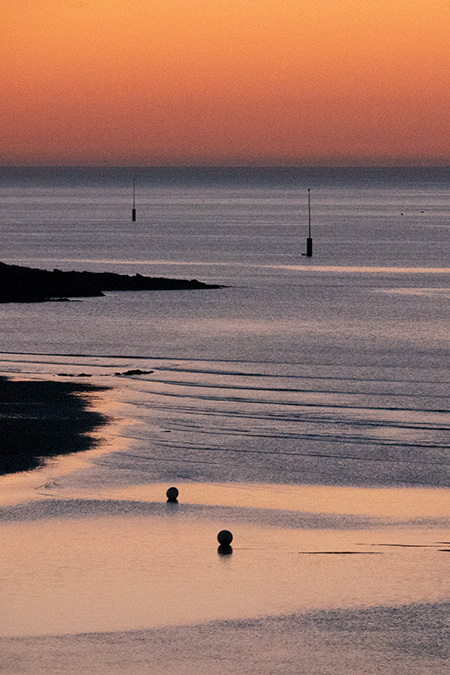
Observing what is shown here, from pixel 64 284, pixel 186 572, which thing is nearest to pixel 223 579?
pixel 186 572

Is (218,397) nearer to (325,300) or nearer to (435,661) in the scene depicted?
(435,661)

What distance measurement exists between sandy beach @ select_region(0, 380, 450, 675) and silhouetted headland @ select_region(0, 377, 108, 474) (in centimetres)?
251

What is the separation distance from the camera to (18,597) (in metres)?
16.3

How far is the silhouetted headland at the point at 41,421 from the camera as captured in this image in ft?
86.0

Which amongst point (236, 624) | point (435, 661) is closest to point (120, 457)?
point (236, 624)

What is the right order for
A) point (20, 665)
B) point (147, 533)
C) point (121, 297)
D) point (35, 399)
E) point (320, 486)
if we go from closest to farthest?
point (20, 665)
point (147, 533)
point (320, 486)
point (35, 399)
point (121, 297)

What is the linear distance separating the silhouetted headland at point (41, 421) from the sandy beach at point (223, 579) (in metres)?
2.51

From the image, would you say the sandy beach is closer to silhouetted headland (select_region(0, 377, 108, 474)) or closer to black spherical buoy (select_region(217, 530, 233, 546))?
black spherical buoy (select_region(217, 530, 233, 546))

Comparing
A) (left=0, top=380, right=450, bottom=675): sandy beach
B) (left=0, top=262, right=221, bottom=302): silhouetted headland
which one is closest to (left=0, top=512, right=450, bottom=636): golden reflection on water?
(left=0, top=380, right=450, bottom=675): sandy beach

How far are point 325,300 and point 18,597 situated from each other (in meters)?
60.6

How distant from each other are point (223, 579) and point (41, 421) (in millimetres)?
13697

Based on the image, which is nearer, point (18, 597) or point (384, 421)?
point (18, 597)

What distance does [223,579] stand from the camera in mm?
17375

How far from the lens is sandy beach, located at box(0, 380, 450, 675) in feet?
47.4
